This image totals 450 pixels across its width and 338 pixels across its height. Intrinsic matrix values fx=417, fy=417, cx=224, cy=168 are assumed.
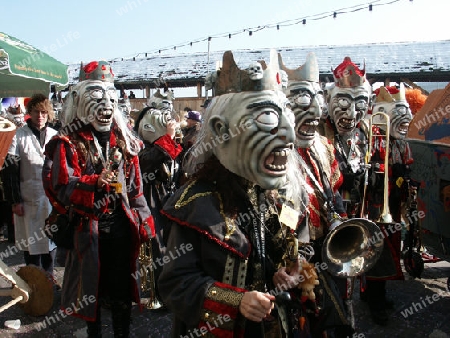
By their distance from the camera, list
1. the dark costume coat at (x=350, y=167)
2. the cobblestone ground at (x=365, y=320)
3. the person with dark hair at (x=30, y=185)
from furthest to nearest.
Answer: the person with dark hair at (x=30, y=185) < the dark costume coat at (x=350, y=167) < the cobblestone ground at (x=365, y=320)

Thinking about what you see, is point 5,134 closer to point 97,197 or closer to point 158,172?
point 97,197

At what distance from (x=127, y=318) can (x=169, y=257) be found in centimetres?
182

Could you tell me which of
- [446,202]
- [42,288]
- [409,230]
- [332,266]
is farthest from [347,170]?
[42,288]

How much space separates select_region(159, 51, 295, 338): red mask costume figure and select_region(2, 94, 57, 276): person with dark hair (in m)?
3.35

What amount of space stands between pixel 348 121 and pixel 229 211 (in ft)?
8.24

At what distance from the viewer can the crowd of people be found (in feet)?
5.69

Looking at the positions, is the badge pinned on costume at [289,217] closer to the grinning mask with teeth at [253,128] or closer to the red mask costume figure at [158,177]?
the grinning mask with teeth at [253,128]

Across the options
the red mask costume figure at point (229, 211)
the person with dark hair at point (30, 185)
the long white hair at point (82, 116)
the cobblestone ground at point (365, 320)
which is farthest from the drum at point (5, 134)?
the person with dark hair at point (30, 185)

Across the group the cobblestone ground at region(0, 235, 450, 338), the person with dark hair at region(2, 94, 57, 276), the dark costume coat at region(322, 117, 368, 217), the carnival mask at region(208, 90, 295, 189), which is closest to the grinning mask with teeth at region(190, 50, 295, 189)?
the carnival mask at region(208, 90, 295, 189)

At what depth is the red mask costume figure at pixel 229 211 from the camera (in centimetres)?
164

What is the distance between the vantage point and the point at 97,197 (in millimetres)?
3070

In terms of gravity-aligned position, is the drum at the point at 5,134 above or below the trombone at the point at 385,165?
above

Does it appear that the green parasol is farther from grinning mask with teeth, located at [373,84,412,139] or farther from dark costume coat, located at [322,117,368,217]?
grinning mask with teeth, located at [373,84,412,139]

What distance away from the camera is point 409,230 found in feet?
15.1
